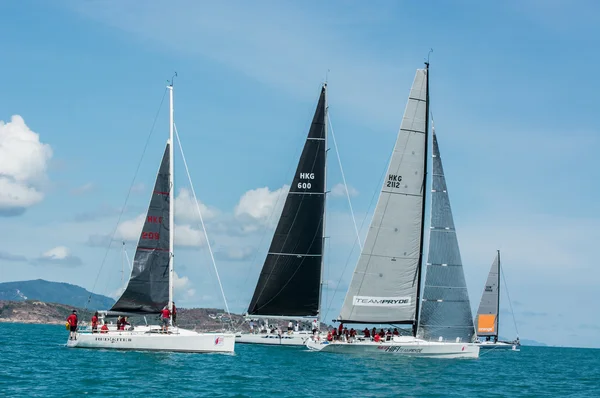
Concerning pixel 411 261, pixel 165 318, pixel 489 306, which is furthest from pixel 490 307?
pixel 165 318

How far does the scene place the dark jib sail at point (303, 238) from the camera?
5884 cm

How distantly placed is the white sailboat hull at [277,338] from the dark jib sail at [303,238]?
6.69ft

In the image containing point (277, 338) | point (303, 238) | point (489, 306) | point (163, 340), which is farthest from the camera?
point (489, 306)

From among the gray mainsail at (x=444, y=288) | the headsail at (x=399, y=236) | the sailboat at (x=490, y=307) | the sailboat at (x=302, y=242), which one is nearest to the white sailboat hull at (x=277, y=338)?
the sailboat at (x=302, y=242)

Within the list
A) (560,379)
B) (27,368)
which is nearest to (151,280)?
(27,368)

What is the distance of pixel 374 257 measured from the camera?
4984cm

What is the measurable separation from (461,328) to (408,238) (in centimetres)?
604

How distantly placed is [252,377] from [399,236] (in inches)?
577

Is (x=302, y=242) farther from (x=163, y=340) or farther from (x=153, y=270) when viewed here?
(x=163, y=340)

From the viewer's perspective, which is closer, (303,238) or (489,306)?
(303,238)

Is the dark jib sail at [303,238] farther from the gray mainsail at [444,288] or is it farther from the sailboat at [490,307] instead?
the sailboat at [490,307]

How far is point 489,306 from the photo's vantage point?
306 ft

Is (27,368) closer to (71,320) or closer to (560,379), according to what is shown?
(71,320)

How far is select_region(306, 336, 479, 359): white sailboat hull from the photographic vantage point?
157ft
